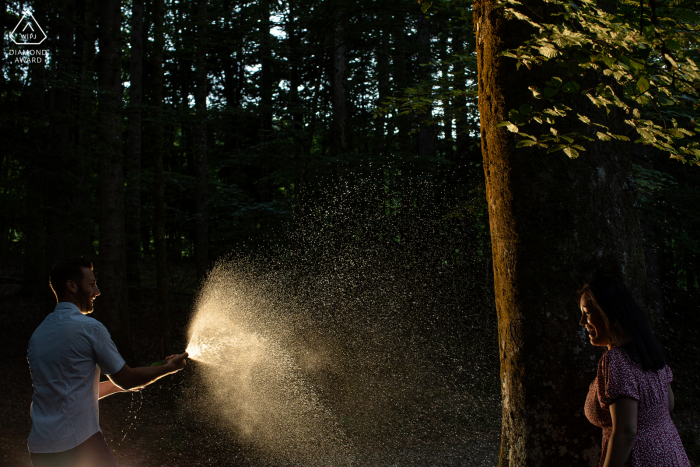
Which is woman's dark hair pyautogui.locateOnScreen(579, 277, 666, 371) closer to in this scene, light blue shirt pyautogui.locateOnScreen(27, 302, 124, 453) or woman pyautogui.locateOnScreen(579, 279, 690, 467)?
woman pyautogui.locateOnScreen(579, 279, 690, 467)

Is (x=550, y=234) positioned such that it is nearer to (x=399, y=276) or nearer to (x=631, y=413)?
(x=631, y=413)

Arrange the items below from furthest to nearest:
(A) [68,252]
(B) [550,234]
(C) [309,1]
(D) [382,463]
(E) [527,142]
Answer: (C) [309,1]
(A) [68,252]
(D) [382,463]
(B) [550,234]
(E) [527,142]

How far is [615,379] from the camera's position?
2.17 meters

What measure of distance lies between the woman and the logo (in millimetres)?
13152

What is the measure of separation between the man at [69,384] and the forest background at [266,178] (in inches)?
237

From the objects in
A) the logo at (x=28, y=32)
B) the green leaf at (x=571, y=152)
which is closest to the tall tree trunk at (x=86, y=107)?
the logo at (x=28, y=32)

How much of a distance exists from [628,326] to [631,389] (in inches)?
11.2

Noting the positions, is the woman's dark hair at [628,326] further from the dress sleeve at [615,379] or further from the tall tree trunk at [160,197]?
the tall tree trunk at [160,197]

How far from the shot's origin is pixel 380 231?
12.9m

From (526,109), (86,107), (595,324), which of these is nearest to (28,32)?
(86,107)

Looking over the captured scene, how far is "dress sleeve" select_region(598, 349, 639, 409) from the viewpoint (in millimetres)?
2148

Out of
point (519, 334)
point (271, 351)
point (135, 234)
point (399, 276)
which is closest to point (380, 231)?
point (399, 276)

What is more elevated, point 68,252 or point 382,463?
point 68,252

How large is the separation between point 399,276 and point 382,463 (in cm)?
638
